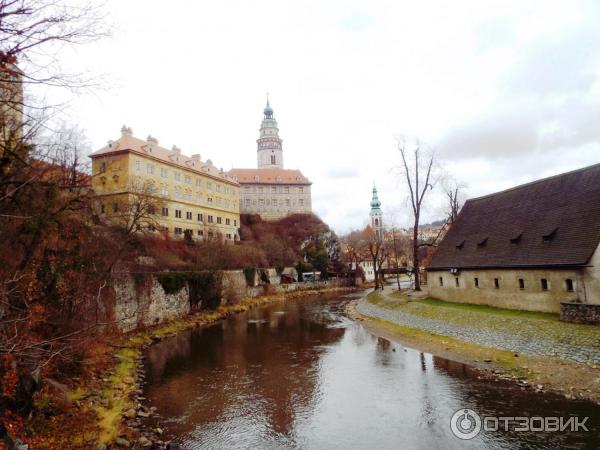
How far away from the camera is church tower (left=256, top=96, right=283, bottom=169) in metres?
98.6

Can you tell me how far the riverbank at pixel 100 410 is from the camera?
873cm

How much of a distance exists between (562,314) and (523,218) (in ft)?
23.9

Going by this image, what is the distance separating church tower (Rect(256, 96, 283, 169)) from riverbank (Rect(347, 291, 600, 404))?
7881cm

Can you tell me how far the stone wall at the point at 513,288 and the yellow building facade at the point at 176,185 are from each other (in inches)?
1064

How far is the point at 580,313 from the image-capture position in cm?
1427

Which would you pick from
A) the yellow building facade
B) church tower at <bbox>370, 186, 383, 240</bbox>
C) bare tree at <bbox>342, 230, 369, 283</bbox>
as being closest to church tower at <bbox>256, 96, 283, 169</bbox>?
church tower at <bbox>370, 186, 383, 240</bbox>

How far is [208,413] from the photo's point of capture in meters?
11.0

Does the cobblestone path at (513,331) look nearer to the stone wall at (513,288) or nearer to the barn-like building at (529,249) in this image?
the stone wall at (513,288)

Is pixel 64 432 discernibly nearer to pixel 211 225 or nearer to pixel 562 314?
pixel 562 314

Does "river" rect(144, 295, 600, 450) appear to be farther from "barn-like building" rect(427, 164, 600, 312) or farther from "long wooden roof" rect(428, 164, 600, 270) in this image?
"long wooden roof" rect(428, 164, 600, 270)

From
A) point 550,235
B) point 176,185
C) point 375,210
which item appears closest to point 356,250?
point 176,185

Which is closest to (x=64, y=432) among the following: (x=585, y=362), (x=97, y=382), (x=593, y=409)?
(x=97, y=382)

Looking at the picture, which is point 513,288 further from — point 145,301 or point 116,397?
point 145,301

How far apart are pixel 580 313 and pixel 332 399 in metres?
10.1
